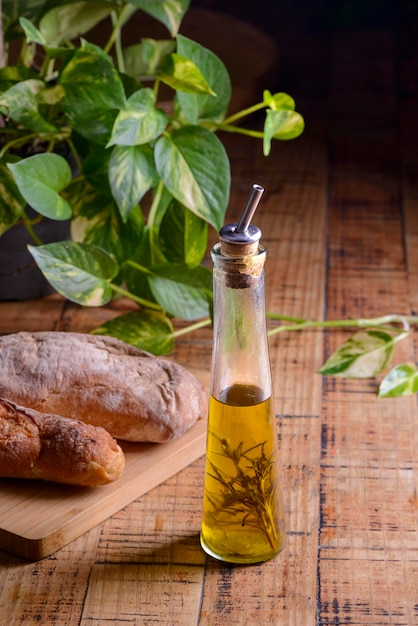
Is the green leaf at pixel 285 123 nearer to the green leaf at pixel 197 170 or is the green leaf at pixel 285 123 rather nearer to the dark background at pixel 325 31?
the green leaf at pixel 197 170

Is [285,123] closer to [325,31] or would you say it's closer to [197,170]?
[197,170]

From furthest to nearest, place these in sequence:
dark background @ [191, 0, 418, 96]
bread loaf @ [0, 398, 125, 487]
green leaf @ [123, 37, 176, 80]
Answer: dark background @ [191, 0, 418, 96]
green leaf @ [123, 37, 176, 80]
bread loaf @ [0, 398, 125, 487]

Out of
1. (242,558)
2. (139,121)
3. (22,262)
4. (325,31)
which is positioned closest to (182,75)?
(139,121)

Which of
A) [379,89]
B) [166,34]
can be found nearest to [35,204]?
[166,34]

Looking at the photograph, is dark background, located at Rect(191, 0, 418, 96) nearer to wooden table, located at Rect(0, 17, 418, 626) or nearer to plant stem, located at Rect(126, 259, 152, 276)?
wooden table, located at Rect(0, 17, 418, 626)

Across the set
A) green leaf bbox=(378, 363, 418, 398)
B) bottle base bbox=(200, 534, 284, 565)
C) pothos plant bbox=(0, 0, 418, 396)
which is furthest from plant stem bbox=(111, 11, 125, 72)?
bottle base bbox=(200, 534, 284, 565)

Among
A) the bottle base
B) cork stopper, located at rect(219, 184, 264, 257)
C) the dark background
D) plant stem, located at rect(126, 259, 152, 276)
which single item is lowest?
the dark background

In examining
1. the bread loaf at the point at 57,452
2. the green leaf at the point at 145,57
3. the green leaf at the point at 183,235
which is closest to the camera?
the bread loaf at the point at 57,452

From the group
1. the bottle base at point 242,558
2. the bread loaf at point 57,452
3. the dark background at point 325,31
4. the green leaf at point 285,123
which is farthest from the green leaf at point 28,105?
the dark background at point 325,31
